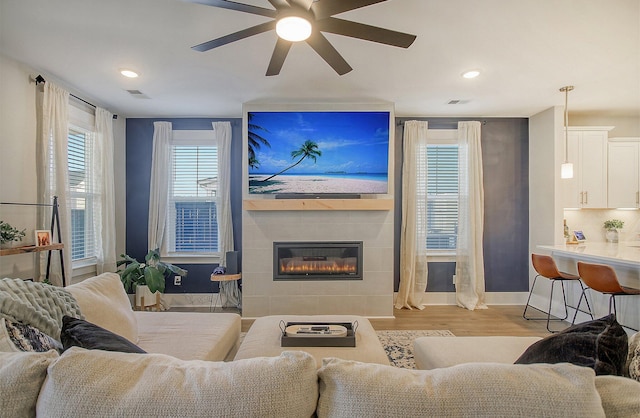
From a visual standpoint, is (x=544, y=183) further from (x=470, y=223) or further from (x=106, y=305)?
(x=106, y=305)

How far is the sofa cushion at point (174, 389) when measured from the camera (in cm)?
77

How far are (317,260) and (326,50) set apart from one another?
8.47ft

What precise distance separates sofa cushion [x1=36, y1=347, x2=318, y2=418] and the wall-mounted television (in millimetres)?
3163

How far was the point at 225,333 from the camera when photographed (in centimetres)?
217

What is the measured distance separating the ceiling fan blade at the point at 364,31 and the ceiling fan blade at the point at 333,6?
0.07 metres

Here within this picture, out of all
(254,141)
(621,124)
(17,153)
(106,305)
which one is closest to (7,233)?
(17,153)

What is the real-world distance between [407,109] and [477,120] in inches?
43.1

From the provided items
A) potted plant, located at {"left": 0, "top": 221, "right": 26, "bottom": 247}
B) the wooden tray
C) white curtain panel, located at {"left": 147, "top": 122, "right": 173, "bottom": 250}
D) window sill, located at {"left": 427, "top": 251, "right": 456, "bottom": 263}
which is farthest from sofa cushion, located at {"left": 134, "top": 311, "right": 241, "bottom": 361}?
window sill, located at {"left": 427, "top": 251, "right": 456, "bottom": 263}

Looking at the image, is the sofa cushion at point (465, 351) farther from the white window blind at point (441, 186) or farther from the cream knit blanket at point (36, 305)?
the white window blind at point (441, 186)

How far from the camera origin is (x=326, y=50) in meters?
2.05

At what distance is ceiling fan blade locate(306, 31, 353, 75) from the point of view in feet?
6.25

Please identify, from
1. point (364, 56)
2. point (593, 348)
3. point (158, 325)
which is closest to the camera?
point (593, 348)

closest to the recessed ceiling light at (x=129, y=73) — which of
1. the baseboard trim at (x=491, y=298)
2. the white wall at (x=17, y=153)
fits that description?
the white wall at (x=17, y=153)

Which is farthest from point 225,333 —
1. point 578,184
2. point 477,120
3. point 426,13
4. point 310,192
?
point 578,184
